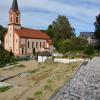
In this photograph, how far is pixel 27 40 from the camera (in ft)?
260

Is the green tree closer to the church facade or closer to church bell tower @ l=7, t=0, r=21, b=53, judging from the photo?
the church facade

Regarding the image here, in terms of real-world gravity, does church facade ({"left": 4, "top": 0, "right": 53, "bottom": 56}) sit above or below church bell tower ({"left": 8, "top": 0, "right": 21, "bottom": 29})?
below

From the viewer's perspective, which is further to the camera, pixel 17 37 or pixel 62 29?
pixel 62 29

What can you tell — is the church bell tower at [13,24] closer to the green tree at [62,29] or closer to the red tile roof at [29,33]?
the red tile roof at [29,33]

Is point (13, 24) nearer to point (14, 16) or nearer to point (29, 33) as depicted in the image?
point (14, 16)

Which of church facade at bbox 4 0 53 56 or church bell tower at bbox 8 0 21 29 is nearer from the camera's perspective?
church facade at bbox 4 0 53 56

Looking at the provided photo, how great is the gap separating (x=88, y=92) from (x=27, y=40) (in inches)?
2454

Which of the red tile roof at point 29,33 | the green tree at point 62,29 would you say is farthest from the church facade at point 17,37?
the green tree at point 62,29

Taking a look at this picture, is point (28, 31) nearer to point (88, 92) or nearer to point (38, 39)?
point (38, 39)

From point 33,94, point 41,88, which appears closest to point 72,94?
point 33,94

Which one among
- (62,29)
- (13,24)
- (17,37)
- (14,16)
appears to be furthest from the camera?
(62,29)

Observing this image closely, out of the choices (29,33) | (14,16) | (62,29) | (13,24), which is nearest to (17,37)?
(13,24)

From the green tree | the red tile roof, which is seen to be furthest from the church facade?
the green tree

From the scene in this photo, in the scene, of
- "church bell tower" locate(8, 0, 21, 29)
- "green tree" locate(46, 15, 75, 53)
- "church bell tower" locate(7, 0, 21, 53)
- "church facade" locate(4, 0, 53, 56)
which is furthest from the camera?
"green tree" locate(46, 15, 75, 53)
